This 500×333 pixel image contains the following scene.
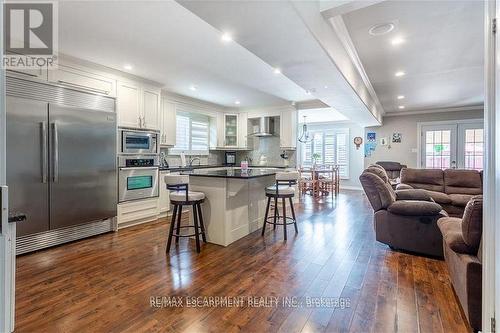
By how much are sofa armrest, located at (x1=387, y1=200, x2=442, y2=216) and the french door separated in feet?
17.7

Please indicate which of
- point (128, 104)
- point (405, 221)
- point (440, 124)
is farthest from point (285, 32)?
point (440, 124)

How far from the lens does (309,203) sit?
6.26 m

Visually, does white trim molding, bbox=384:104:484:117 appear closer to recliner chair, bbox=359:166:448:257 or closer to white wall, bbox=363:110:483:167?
white wall, bbox=363:110:483:167

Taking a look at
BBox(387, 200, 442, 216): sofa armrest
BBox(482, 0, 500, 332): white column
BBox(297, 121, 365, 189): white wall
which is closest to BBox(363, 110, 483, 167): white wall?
BBox(297, 121, 365, 189): white wall

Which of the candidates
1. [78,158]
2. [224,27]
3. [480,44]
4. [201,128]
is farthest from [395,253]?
[201,128]

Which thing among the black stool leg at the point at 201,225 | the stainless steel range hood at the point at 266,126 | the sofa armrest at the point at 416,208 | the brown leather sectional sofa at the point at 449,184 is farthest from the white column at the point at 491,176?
the stainless steel range hood at the point at 266,126

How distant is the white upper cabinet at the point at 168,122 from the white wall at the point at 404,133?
6.10 metres

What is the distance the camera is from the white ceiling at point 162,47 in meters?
2.39

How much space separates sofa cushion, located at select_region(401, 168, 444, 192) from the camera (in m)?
4.91

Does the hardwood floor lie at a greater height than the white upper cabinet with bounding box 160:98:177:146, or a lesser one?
lesser

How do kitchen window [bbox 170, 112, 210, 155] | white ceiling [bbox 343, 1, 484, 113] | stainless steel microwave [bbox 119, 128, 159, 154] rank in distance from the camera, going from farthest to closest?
kitchen window [bbox 170, 112, 210, 155] < stainless steel microwave [bbox 119, 128, 159, 154] < white ceiling [bbox 343, 1, 484, 113]

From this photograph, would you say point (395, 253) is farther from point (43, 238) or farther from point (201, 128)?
point (201, 128)

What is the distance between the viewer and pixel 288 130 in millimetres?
6309

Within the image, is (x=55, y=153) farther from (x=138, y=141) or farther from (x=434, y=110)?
(x=434, y=110)
